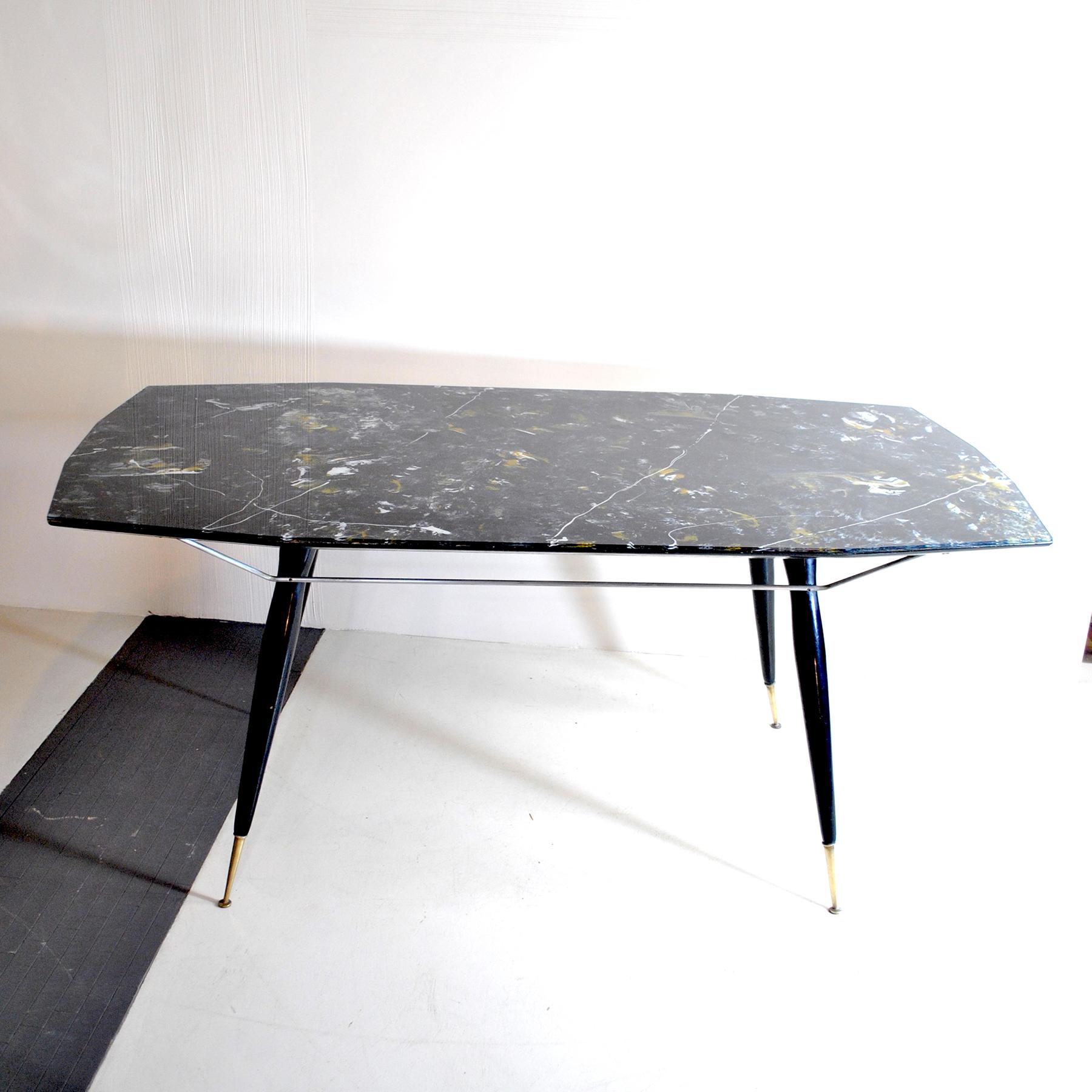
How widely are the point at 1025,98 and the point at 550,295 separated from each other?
917 millimetres

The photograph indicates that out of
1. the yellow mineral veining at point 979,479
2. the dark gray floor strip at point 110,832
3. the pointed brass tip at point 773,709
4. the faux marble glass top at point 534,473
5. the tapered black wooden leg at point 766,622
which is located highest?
the yellow mineral veining at point 979,479

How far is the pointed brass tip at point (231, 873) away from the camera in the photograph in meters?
1.49

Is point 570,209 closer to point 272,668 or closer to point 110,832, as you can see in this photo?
point 272,668

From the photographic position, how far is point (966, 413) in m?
1.99

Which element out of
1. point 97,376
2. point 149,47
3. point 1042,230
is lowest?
point 97,376

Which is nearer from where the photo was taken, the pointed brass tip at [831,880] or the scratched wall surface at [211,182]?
the pointed brass tip at [831,880]

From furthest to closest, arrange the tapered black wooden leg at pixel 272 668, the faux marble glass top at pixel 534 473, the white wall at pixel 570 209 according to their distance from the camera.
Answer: the white wall at pixel 570 209 → the tapered black wooden leg at pixel 272 668 → the faux marble glass top at pixel 534 473

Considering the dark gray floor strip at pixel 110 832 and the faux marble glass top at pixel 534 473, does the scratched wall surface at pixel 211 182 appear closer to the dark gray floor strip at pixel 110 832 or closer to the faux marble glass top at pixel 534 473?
the faux marble glass top at pixel 534 473

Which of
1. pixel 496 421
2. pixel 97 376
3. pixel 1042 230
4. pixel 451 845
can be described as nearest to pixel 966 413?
pixel 1042 230

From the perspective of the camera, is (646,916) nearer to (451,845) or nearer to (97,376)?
(451,845)

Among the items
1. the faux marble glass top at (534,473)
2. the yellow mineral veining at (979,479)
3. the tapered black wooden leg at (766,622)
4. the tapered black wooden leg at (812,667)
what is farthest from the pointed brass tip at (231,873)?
the yellow mineral veining at (979,479)

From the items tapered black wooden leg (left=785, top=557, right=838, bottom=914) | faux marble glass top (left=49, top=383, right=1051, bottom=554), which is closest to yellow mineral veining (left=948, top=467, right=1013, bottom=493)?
faux marble glass top (left=49, top=383, right=1051, bottom=554)

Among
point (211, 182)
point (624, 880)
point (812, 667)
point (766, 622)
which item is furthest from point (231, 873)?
point (211, 182)

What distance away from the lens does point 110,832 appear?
1662 millimetres
